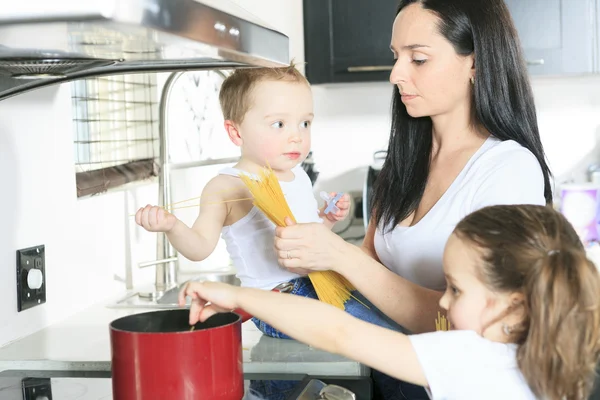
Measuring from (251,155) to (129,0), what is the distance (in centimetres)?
88

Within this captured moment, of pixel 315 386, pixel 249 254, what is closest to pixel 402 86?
pixel 249 254

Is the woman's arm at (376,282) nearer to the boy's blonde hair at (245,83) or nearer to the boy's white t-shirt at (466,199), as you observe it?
the boy's white t-shirt at (466,199)

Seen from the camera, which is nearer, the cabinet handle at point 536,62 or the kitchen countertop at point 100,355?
the kitchen countertop at point 100,355

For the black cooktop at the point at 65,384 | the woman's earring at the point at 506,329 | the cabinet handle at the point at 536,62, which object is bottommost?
the black cooktop at the point at 65,384

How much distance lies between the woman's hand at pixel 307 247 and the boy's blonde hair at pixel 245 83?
32 cm

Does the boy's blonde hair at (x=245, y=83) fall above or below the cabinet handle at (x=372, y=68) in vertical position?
below

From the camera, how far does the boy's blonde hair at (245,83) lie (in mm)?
1584

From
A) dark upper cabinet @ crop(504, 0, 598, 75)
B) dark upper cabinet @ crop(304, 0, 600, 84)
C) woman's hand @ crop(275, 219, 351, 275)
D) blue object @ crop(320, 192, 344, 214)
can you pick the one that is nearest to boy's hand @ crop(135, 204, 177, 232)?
woman's hand @ crop(275, 219, 351, 275)

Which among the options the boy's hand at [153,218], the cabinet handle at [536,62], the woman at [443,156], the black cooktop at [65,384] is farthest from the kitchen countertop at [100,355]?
the cabinet handle at [536,62]

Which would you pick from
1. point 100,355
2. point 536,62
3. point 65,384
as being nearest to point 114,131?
point 100,355

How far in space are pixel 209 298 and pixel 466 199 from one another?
1.72ft

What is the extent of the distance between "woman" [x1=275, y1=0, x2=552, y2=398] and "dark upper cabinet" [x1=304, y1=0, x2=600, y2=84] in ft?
4.68

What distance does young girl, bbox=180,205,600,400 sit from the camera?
1.04 metres

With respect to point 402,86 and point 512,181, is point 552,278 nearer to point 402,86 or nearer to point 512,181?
point 512,181
